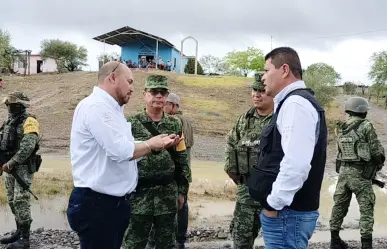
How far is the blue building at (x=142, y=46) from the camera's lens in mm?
41250

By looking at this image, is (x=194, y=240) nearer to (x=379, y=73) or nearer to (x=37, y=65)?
(x=379, y=73)

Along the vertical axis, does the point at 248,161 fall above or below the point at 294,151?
below

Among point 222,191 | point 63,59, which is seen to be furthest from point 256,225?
point 63,59

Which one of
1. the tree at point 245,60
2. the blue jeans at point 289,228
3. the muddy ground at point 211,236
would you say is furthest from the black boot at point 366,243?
the tree at point 245,60

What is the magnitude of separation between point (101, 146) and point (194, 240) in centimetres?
372

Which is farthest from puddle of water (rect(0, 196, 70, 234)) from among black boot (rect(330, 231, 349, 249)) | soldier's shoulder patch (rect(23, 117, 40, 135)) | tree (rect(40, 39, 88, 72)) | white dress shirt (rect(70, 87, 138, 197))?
tree (rect(40, 39, 88, 72))

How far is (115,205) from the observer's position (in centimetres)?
302

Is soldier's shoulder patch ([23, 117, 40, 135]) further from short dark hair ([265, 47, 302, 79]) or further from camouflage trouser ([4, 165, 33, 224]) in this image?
short dark hair ([265, 47, 302, 79])

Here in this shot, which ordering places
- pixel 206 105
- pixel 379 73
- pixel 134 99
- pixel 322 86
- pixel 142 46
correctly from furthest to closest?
pixel 142 46
pixel 379 73
pixel 322 86
pixel 206 105
pixel 134 99

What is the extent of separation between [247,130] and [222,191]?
6.01 meters

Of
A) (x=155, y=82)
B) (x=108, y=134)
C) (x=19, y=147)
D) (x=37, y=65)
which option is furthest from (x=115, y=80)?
(x=37, y=65)

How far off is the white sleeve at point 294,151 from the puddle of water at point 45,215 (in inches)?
197

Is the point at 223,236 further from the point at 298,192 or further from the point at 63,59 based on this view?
the point at 63,59

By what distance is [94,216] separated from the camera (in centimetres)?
295
